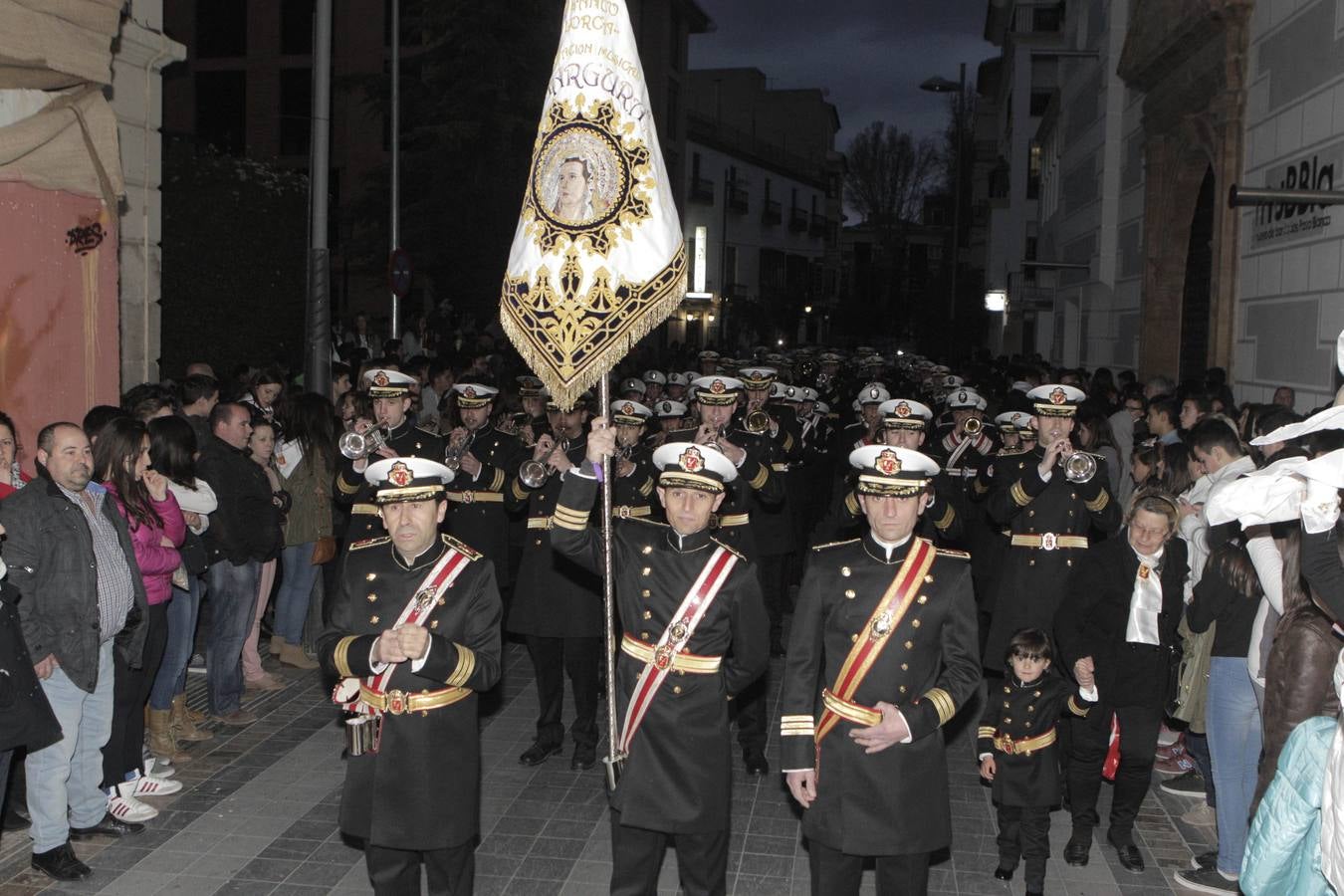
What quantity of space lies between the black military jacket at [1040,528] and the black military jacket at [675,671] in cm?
321

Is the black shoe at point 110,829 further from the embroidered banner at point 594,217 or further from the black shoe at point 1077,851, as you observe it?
the black shoe at point 1077,851

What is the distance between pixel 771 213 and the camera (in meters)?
67.4

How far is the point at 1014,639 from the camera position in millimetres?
6719

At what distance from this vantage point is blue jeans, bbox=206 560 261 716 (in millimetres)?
8711

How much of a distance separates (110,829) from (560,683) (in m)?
2.80

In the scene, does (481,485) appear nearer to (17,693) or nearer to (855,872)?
(17,693)

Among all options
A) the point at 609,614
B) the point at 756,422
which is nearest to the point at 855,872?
the point at 609,614

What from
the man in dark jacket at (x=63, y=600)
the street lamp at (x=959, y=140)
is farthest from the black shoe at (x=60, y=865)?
the street lamp at (x=959, y=140)

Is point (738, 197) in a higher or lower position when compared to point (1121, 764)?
higher

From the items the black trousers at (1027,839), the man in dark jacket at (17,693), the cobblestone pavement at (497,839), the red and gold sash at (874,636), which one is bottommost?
the cobblestone pavement at (497,839)

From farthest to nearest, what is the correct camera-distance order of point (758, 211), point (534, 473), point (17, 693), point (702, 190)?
point (758, 211) → point (702, 190) → point (534, 473) → point (17, 693)

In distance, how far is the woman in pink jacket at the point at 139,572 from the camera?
707cm

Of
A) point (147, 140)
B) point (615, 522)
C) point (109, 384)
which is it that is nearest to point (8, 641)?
point (615, 522)

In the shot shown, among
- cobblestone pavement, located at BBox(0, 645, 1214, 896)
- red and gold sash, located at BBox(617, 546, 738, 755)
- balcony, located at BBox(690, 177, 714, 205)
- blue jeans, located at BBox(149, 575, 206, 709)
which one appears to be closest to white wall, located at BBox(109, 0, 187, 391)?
blue jeans, located at BBox(149, 575, 206, 709)
